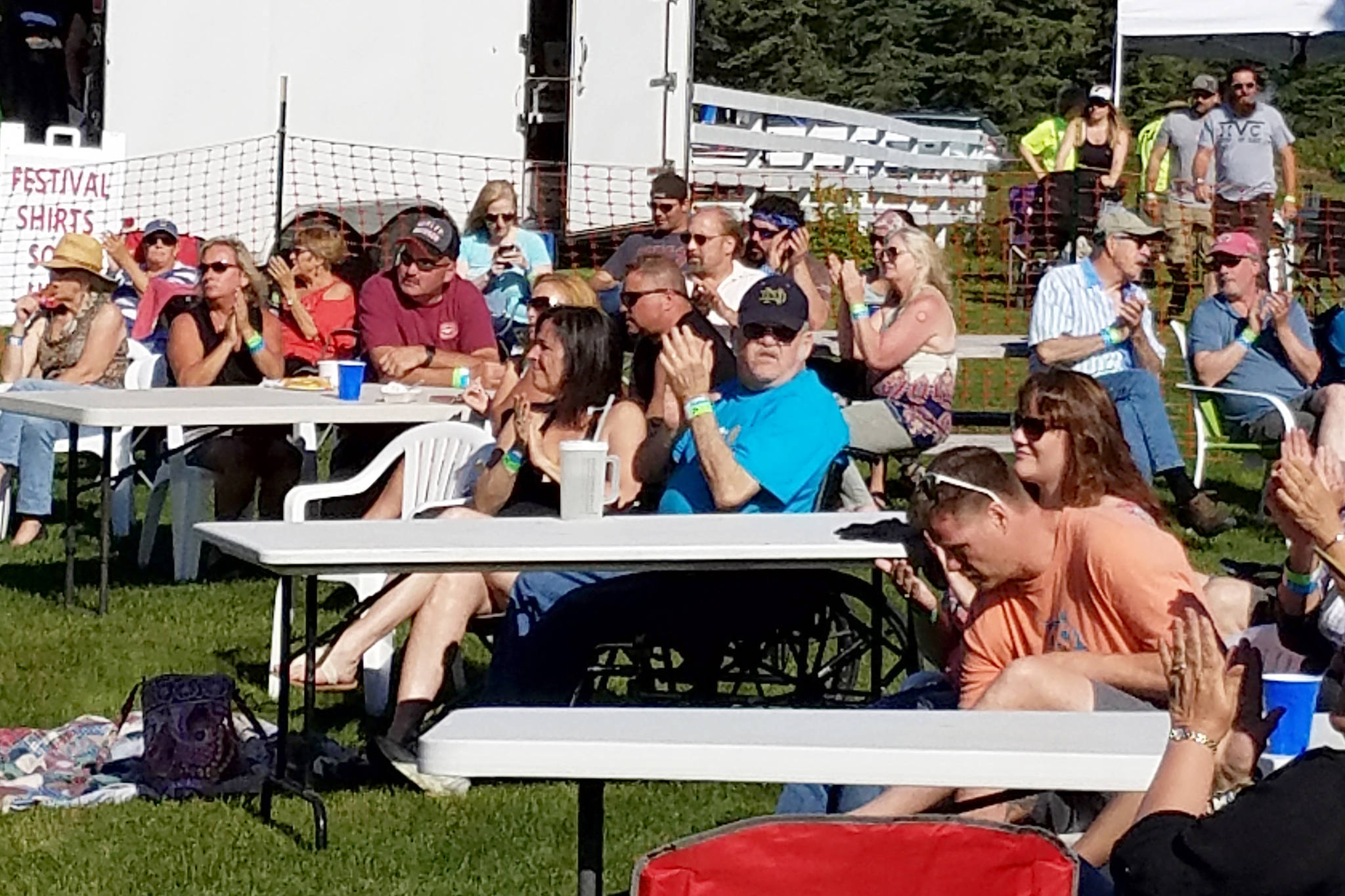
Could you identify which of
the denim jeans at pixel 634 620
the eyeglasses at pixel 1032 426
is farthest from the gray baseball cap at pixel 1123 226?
the eyeglasses at pixel 1032 426

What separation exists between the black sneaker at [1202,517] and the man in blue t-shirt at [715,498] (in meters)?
3.37

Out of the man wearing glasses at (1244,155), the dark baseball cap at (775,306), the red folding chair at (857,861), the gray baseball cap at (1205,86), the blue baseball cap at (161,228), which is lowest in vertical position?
the red folding chair at (857,861)

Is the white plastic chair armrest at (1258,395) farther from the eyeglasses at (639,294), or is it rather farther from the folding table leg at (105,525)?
the folding table leg at (105,525)

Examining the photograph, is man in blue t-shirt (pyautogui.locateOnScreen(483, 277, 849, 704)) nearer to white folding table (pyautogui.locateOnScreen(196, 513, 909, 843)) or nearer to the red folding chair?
white folding table (pyautogui.locateOnScreen(196, 513, 909, 843))

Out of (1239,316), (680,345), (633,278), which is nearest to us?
(680,345)

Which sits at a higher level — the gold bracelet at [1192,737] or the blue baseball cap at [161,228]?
the blue baseball cap at [161,228]

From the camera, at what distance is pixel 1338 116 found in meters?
33.3

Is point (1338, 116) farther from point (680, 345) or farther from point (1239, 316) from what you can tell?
point (680, 345)

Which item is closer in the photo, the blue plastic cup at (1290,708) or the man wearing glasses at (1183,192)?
the blue plastic cup at (1290,708)

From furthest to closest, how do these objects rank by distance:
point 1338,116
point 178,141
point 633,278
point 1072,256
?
point 1338,116, point 178,141, point 1072,256, point 633,278

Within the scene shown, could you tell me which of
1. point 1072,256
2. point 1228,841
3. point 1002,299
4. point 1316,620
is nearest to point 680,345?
point 1316,620

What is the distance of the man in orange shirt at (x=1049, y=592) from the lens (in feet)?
12.9

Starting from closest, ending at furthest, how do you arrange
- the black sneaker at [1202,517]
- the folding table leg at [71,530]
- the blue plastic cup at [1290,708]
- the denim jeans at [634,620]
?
1. the blue plastic cup at [1290,708]
2. the denim jeans at [634,620]
3. the folding table leg at [71,530]
4. the black sneaker at [1202,517]

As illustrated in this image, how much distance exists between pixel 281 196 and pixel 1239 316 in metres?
5.45
